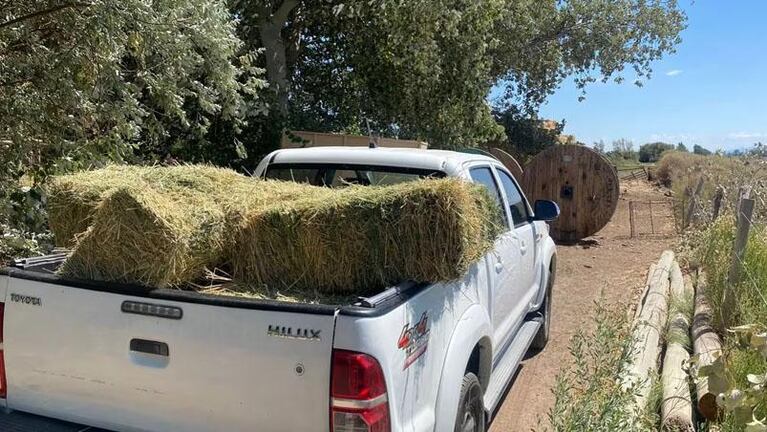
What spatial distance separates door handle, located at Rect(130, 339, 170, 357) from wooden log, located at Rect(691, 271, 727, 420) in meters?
2.61

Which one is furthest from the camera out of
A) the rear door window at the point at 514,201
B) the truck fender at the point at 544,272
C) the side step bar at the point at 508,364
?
the truck fender at the point at 544,272

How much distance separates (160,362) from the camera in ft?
7.95

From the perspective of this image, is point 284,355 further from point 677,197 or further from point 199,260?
point 677,197

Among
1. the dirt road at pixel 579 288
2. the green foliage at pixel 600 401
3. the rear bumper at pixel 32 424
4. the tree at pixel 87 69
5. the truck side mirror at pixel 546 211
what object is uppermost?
the tree at pixel 87 69

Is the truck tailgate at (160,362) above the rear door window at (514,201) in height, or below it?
below

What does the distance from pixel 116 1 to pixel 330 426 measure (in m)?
4.06

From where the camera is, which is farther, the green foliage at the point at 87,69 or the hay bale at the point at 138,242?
the green foliage at the point at 87,69

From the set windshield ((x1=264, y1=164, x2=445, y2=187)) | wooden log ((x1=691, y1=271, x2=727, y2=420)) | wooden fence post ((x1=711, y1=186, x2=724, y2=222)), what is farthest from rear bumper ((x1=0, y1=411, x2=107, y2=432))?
wooden fence post ((x1=711, y1=186, x2=724, y2=222))

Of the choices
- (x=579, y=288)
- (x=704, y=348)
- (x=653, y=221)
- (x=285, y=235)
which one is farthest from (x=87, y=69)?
(x=653, y=221)

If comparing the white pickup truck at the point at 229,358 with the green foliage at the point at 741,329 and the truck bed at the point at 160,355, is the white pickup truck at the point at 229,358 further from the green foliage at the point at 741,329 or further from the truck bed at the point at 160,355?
the green foliage at the point at 741,329

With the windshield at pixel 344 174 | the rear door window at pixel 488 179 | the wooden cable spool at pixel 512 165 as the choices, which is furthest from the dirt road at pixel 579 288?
the wooden cable spool at pixel 512 165

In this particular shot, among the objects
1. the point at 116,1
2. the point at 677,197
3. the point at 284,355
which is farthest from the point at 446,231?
the point at 677,197

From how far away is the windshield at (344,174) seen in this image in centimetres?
407

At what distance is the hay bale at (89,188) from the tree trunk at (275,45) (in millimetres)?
7013
